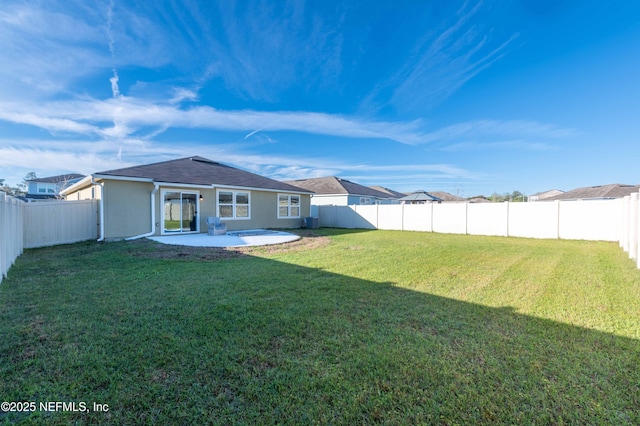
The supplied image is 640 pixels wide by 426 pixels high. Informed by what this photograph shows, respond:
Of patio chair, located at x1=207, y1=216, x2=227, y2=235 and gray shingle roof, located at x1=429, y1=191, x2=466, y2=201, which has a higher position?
gray shingle roof, located at x1=429, y1=191, x2=466, y2=201

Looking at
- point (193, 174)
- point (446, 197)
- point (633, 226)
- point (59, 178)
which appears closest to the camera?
point (633, 226)

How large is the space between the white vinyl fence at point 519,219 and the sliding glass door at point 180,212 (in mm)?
10446

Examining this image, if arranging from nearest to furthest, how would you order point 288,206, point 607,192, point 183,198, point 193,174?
1. point 183,198
2. point 193,174
3. point 288,206
4. point 607,192

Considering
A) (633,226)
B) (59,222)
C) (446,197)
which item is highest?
(446,197)

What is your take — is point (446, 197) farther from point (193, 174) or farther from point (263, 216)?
point (193, 174)

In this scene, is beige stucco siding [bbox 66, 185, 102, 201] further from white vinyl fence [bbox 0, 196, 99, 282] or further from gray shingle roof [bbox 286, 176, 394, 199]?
gray shingle roof [bbox 286, 176, 394, 199]

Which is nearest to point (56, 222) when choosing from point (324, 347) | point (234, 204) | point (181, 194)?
point (181, 194)

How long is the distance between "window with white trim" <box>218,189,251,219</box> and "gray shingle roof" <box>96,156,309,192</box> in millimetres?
597

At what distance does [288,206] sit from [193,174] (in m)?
6.19

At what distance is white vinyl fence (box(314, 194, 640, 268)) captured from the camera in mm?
10623

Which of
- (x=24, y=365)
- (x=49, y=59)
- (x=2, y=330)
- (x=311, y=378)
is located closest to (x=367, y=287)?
(x=311, y=378)

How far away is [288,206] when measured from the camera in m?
18.1

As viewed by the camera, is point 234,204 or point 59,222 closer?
point 59,222

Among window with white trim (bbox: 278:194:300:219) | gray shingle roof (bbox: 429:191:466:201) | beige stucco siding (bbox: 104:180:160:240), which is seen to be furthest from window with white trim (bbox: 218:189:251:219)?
gray shingle roof (bbox: 429:191:466:201)
